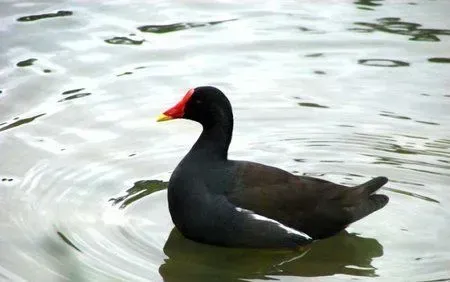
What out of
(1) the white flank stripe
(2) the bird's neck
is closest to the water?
(1) the white flank stripe

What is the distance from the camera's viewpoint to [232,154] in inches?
328

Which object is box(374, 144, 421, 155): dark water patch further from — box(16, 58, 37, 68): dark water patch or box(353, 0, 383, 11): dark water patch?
box(353, 0, 383, 11): dark water patch

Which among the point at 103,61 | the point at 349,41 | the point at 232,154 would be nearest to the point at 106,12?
the point at 103,61

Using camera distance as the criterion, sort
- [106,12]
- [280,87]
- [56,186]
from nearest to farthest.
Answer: [56,186] → [280,87] → [106,12]

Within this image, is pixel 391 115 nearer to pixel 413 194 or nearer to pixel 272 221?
pixel 413 194

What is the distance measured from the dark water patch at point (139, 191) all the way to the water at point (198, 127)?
2 centimetres

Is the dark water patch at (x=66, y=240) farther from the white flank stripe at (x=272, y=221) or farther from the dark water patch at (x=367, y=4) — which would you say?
the dark water patch at (x=367, y=4)

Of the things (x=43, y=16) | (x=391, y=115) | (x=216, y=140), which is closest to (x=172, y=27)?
(x=43, y=16)

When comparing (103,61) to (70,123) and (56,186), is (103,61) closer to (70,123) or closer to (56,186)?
(70,123)

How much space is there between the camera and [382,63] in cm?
1037

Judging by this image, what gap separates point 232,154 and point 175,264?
1.67 metres

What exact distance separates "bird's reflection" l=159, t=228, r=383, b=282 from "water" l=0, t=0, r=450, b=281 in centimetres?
1

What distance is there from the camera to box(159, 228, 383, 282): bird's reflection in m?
6.76

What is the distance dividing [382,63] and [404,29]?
1.03 m
